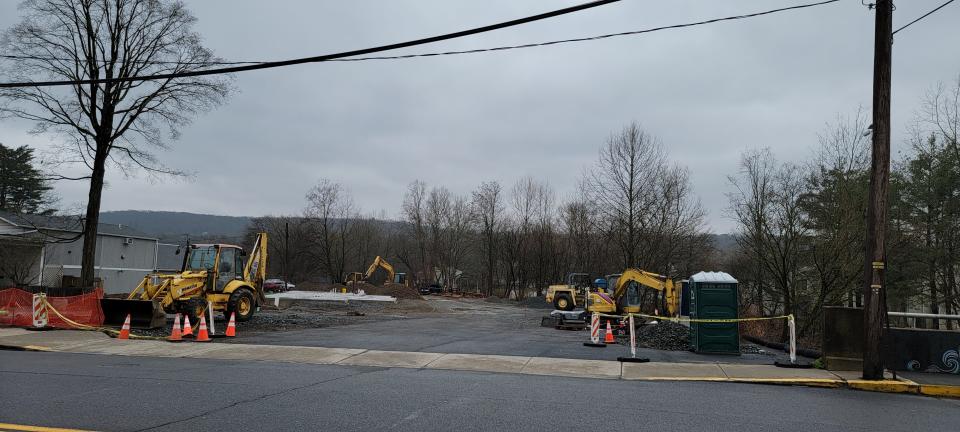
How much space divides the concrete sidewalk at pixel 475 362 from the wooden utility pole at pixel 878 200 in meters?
0.67

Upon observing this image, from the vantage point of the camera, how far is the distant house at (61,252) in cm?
3744

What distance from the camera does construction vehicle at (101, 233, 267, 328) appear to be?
19927 mm

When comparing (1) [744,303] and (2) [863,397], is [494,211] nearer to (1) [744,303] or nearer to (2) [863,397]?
(1) [744,303]

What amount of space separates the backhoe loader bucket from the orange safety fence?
23cm

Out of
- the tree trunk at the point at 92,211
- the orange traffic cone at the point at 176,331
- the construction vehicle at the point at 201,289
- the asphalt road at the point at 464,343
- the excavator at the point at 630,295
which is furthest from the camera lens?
the tree trunk at the point at 92,211

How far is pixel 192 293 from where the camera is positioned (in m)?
22.1

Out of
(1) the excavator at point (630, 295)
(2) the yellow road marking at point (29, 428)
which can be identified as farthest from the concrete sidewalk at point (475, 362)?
(1) the excavator at point (630, 295)

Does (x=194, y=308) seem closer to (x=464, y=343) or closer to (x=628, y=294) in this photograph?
(x=464, y=343)

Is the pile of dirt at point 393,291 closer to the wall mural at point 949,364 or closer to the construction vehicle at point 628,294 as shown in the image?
the construction vehicle at point 628,294

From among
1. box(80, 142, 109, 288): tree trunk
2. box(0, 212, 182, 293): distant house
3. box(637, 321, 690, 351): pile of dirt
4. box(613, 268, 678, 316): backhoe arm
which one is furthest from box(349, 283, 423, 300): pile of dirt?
box(637, 321, 690, 351): pile of dirt

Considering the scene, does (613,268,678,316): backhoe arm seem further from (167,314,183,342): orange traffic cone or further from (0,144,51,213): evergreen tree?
(0,144,51,213): evergreen tree

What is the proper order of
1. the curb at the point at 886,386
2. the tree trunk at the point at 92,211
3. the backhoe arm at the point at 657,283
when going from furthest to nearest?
1. the tree trunk at the point at 92,211
2. the backhoe arm at the point at 657,283
3. the curb at the point at 886,386

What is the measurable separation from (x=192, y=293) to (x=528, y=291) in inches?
2322

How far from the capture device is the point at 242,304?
2297cm
